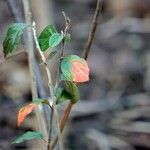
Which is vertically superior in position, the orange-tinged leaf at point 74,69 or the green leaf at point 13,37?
the green leaf at point 13,37

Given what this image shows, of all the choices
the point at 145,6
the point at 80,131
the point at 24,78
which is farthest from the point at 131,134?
the point at 145,6

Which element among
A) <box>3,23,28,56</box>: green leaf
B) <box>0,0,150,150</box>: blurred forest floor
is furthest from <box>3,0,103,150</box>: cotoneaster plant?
<box>0,0,150,150</box>: blurred forest floor

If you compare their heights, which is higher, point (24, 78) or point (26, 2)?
point (26, 2)

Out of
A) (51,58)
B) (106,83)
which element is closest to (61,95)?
Answer: (51,58)

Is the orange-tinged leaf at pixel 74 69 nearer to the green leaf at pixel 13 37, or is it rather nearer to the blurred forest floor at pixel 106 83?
the green leaf at pixel 13 37

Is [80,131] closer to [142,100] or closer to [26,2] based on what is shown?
[142,100]

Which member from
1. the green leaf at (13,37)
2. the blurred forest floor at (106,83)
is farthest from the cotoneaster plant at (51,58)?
the blurred forest floor at (106,83)

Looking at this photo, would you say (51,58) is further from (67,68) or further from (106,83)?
(106,83)
